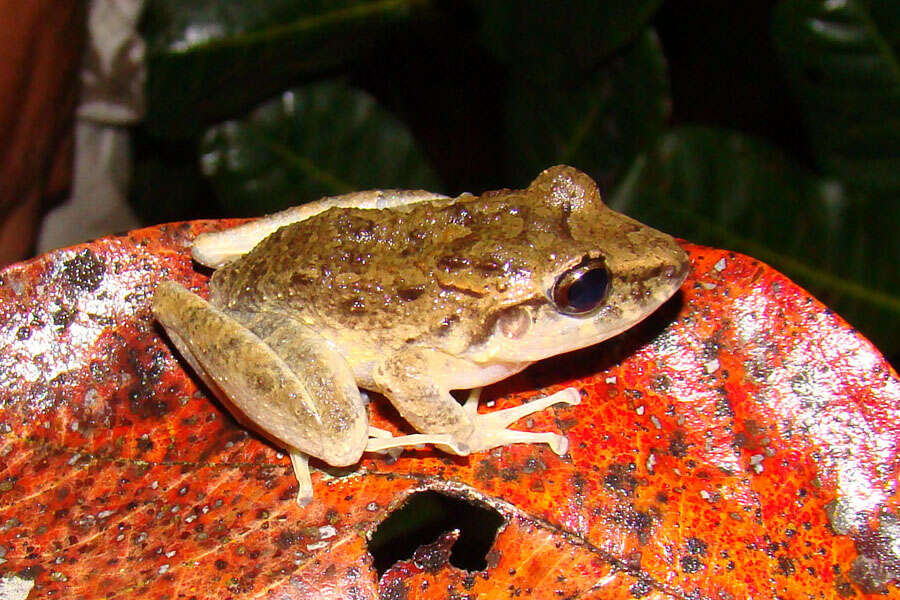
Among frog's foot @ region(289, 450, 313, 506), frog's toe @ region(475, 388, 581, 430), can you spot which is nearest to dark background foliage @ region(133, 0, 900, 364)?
frog's toe @ region(475, 388, 581, 430)

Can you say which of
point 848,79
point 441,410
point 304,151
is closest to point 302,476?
point 441,410

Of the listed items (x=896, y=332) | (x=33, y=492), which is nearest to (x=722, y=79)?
(x=896, y=332)

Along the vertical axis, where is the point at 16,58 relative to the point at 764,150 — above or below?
above

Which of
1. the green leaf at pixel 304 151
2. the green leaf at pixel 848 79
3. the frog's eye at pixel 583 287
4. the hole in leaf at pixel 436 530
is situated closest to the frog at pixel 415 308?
the frog's eye at pixel 583 287

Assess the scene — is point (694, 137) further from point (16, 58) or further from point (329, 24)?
point (16, 58)

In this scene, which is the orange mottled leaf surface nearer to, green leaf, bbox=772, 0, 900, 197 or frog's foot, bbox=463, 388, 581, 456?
frog's foot, bbox=463, 388, 581, 456
